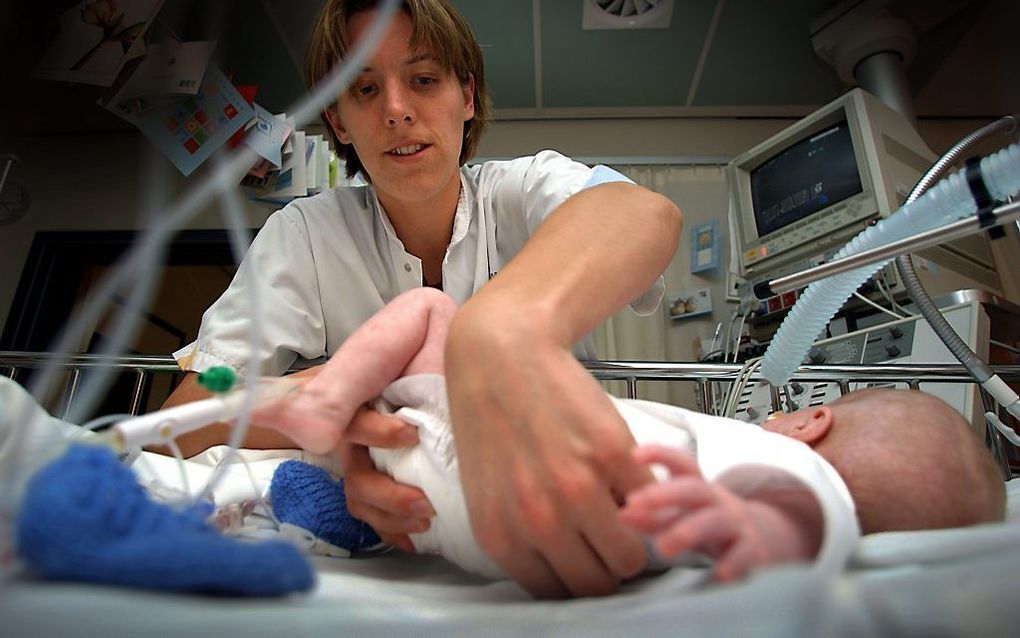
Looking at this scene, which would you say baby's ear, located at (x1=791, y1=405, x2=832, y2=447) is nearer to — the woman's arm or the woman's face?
the woman's arm

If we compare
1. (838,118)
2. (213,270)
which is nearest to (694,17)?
(838,118)

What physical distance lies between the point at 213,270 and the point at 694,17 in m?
2.77

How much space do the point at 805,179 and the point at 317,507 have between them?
2.21m

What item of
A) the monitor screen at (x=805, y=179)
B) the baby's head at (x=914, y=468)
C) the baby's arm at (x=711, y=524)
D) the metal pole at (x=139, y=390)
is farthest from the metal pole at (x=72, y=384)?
the monitor screen at (x=805, y=179)

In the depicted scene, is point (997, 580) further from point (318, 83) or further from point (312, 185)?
point (312, 185)

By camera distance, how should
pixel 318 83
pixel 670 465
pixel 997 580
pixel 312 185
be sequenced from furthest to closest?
pixel 312 185, pixel 318 83, pixel 670 465, pixel 997 580

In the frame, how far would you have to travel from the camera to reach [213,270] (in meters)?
3.27

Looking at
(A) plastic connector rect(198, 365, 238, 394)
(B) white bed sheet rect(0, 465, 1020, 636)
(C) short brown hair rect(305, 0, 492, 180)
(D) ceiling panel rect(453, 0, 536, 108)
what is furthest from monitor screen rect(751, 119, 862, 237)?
(A) plastic connector rect(198, 365, 238, 394)

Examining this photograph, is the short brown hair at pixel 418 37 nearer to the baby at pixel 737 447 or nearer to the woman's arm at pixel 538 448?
the baby at pixel 737 447

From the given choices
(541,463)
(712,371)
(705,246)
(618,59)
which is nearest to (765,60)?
(618,59)

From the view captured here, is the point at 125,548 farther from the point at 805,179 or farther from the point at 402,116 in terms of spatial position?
the point at 805,179

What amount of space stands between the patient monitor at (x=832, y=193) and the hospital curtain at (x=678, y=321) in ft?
1.76

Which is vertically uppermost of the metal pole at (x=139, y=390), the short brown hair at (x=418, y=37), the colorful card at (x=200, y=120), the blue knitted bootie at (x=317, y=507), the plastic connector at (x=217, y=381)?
the colorful card at (x=200, y=120)

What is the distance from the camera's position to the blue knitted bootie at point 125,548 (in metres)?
0.31
